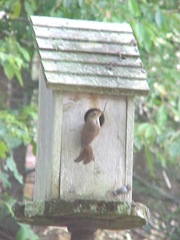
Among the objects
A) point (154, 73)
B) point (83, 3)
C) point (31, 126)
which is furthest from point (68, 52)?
point (154, 73)

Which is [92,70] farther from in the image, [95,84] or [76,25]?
[76,25]

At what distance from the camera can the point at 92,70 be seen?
3.73 meters

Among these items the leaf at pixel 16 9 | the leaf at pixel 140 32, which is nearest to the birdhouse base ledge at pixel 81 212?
the leaf at pixel 140 32

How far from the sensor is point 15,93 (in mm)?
8312

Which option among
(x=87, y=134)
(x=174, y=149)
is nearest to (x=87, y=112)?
(x=87, y=134)

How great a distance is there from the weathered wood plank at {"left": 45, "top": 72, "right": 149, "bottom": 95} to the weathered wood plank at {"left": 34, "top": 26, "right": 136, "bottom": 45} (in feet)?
0.83

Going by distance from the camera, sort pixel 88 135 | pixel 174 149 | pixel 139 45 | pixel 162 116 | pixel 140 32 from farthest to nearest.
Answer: pixel 162 116 < pixel 174 149 < pixel 139 45 < pixel 140 32 < pixel 88 135

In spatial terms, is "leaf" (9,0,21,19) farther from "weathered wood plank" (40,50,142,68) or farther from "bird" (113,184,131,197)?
"bird" (113,184,131,197)

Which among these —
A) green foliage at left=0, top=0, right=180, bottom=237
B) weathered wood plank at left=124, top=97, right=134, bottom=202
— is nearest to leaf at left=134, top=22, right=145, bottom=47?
green foliage at left=0, top=0, right=180, bottom=237

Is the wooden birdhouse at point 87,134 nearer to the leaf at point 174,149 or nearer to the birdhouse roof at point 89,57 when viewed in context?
the birdhouse roof at point 89,57

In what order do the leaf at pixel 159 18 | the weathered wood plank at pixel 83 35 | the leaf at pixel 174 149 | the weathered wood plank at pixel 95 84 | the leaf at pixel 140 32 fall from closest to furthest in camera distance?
the weathered wood plank at pixel 95 84, the weathered wood plank at pixel 83 35, the leaf at pixel 140 32, the leaf at pixel 159 18, the leaf at pixel 174 149

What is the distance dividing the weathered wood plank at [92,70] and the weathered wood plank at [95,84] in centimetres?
2

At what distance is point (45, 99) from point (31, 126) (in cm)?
266

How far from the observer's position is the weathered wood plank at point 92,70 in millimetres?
3692
